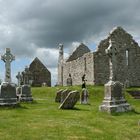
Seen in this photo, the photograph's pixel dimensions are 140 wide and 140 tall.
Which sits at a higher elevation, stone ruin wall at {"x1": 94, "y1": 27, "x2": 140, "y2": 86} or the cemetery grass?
stone ruin wall at {"x1": 94, "y1": 27, "x2": 140, "y2": 86}

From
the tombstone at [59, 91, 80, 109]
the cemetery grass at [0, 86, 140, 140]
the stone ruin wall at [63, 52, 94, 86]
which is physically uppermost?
the stone ruin wall at [63, 52, 94, 86]

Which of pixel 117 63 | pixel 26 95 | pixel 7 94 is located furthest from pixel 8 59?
pixel 117 63

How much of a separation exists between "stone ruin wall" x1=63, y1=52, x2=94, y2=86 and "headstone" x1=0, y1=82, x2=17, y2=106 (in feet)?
75.3

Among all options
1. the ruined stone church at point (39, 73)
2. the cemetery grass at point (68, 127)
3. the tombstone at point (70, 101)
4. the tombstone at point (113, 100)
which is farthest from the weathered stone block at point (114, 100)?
the ruined stone church at point (39, 73)

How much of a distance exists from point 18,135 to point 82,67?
1388 inches

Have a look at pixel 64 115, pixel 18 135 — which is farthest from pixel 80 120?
pixel 18 135

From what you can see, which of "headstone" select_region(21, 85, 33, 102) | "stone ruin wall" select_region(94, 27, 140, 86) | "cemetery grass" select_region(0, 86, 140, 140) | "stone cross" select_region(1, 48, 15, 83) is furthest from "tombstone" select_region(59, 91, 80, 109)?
"stone ruin wall" select_region(94, 27, 140, 86)

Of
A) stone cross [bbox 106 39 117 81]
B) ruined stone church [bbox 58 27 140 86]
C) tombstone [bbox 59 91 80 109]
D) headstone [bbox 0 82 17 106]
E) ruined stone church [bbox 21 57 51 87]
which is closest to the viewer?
stone cross [bbox 106 39 117 81]

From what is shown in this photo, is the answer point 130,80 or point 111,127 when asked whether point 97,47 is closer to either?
point 130,80

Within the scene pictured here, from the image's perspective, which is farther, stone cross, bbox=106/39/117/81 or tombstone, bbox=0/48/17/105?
tombstone, bbox=0/48/17/105

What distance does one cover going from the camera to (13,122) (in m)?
14.3

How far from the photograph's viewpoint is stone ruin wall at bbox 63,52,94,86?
44.3 meters

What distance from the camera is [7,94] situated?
2120cm

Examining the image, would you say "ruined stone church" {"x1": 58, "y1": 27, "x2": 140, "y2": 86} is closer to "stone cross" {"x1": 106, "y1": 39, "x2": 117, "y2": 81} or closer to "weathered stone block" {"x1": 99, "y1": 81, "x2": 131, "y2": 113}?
"stone cross" {"x1": 106, "y1": 39, "x2": 117, "y2": 81}
